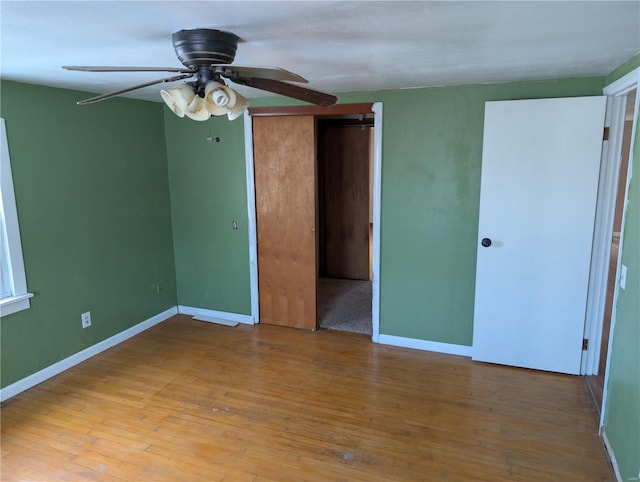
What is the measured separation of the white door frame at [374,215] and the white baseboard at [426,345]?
98mm

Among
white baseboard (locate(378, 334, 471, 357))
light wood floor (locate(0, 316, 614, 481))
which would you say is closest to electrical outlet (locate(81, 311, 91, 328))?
light wood floor (locate(0, 316, 614, 481))

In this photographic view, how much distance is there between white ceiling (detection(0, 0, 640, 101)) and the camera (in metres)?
1.49

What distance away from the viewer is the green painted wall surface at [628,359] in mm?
1926

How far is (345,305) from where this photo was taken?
4.64m

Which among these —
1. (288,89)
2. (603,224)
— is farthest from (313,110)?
(603,224)

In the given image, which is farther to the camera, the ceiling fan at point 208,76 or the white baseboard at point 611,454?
the white baseboard at point 611,454

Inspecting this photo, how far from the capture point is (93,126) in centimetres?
333

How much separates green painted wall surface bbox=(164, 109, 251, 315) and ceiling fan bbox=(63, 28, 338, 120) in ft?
6.88

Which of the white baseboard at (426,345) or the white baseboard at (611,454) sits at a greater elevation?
the white baseboard at (426,345)

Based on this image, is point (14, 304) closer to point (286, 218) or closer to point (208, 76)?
point (286, 218)

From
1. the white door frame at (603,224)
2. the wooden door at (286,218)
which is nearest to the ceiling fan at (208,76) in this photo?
the wooden door at (286,218)

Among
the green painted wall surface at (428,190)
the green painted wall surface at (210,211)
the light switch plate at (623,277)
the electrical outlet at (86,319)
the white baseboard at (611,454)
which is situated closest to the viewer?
the white baseboard at (611,454)

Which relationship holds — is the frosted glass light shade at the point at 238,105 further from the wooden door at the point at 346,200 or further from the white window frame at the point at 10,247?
the wooden door at the point at 346,200

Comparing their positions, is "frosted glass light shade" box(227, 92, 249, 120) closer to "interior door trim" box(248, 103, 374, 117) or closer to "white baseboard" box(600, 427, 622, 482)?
"interior door trim" box(248, 103, 374, 117)
